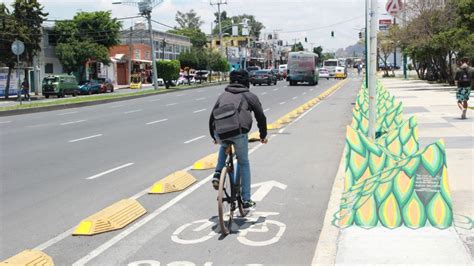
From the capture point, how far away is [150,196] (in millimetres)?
8492

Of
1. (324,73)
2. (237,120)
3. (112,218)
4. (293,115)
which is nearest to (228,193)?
(237,120)

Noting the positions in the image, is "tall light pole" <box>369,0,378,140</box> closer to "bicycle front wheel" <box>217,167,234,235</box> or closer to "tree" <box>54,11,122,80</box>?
"bicycle front wheel" <box>217,167,234,235</box>

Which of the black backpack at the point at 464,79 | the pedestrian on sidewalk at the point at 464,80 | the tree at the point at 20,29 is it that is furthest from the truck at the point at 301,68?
the black backpack at the point at 464,79

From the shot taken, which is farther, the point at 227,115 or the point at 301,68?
the point at 301,68

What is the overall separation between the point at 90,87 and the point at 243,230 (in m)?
48.6

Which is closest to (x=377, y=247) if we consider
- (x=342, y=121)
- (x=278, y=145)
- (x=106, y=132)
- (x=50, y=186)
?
(x=50, y=186)

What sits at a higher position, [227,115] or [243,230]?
[227,115]

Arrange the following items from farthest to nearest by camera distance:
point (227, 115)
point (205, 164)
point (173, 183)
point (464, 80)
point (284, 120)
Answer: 1. point (284, 120)
2. point (464, 80)
3. point (205, 164)
4. point (173, 183)
5. point (227, 115)

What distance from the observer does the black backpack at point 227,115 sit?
6.34 meters

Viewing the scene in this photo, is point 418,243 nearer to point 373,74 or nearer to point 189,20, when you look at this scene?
point 373,74

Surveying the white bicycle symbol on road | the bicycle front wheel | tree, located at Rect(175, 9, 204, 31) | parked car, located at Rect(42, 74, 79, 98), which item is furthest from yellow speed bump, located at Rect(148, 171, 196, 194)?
tree, located at Rect(175, 9, 204, 31)

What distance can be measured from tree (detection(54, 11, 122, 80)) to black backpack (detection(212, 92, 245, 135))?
54.2 metres

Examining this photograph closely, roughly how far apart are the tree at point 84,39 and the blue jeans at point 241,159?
5417 centimetres

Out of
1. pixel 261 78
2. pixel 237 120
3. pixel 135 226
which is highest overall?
pixel 261 78
